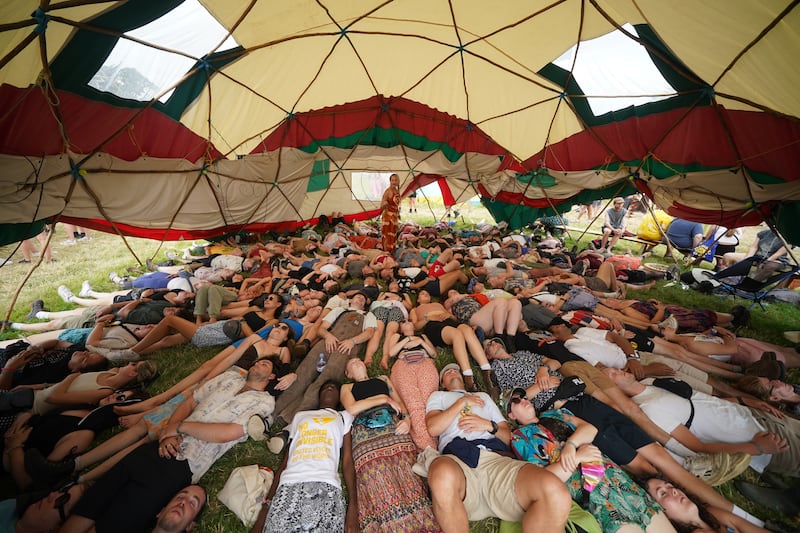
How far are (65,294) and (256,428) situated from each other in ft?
18.2

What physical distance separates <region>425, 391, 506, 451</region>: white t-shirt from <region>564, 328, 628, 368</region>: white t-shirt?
1.40m

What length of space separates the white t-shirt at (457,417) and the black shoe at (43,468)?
3.00 m

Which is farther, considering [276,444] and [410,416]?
[410,416]

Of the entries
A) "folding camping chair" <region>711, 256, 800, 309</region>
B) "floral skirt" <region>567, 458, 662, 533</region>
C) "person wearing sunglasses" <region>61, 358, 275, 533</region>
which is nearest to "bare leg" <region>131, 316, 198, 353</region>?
"person wearing sunglasses" <region>61, 358, 275, 533</region>

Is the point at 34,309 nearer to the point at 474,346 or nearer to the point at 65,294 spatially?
the point at 65,294

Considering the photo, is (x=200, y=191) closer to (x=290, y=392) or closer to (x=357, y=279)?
(x=357, y=279)

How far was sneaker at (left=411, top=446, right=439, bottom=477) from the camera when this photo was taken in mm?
2240

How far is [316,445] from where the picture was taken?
2391mm

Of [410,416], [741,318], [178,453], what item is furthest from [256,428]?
[741,318]

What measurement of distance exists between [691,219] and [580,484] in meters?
7.86

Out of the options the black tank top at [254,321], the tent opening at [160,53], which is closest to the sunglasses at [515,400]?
the black tank top at [254,321]

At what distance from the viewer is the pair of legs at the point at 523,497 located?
1.78m

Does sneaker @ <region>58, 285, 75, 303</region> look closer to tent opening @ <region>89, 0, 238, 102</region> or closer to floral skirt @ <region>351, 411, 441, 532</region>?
tent opening @ <region>89, 0, 238, 102</region>

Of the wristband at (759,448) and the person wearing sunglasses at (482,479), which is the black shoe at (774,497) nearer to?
the wristband at (759,448)
